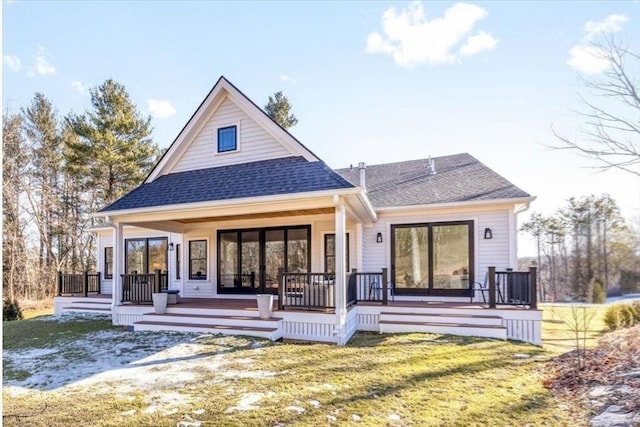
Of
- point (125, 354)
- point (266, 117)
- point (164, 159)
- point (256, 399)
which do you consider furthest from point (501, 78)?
point (125, 354)

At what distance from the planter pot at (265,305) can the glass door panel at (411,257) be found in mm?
4390

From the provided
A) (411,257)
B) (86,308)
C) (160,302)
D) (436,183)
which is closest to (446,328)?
(411,257)

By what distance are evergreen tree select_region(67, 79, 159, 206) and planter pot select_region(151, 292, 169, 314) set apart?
1496cm

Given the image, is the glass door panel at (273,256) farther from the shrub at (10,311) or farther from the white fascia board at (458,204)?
the shrub at (10,311)

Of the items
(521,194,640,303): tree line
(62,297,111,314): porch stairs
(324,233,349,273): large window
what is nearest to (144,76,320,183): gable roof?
(324,233,349,273): large window

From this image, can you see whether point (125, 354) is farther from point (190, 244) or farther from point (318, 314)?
point (190, 244)

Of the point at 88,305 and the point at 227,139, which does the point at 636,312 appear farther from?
the point at 88,305

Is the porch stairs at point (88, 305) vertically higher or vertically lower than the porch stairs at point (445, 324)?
lower

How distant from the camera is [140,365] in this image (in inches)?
246

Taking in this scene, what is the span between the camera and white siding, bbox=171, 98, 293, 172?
10.3 meters

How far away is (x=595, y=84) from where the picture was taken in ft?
40.7

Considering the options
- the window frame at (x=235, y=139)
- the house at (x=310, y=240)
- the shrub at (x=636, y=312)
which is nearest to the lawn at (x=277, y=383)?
the house at (x=310, y=240)

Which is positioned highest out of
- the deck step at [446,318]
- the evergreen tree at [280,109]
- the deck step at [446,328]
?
the evergreen tree at [280,109]

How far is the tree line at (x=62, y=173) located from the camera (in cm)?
1932
